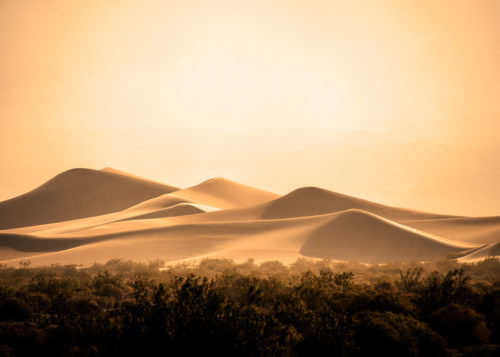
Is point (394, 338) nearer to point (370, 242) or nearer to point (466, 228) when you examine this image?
point (370, 242)

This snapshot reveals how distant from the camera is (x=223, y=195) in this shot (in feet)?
314

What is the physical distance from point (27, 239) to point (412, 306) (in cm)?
4718

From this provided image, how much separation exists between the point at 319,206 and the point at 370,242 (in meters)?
27.5

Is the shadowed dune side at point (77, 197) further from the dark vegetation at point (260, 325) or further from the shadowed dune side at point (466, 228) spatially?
the dark vegetation at point (260, 325)

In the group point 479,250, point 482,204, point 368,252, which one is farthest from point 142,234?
point 482,204

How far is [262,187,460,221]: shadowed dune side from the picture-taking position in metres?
68.2

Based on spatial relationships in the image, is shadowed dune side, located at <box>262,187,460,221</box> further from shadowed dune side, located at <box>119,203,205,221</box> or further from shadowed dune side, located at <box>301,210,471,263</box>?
shadowed dune side, located at <box>301,210,471,263</box>

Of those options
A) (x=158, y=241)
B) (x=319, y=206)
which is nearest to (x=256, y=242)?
(x=158, y=241)

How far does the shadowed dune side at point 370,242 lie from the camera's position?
41812 millimetres

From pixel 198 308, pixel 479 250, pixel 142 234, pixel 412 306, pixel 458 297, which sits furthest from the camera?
pixel 142 234

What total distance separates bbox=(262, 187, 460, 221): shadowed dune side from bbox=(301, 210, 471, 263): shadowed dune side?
17.9 meters

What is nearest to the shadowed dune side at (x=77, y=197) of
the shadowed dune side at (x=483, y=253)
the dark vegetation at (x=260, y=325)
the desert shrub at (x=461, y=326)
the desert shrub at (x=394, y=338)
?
the shadowed dune side at (x=483, y=253)

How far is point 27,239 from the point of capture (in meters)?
51.9

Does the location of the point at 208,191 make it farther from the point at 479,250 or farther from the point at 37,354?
the point at 37,354
